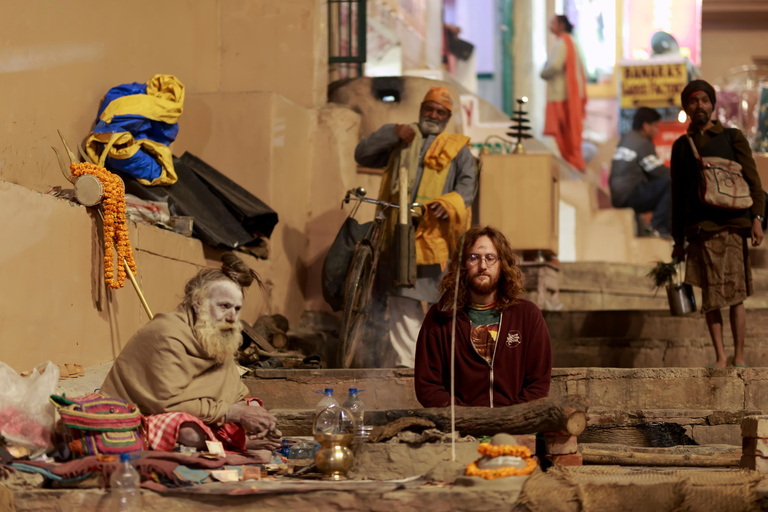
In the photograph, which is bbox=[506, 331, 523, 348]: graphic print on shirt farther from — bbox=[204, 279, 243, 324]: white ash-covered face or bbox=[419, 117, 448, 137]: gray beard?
bbox=[419, 117, 448, 137]: gray beard

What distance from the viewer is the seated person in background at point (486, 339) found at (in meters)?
4.88

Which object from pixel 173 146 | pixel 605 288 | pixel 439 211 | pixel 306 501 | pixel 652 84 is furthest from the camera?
pixel 652 84

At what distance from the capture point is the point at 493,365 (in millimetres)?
4879

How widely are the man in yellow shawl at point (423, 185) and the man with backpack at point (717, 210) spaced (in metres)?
1.67

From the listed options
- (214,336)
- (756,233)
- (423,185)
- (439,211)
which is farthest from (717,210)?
(214,336)

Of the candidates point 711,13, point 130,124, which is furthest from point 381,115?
point 711,13

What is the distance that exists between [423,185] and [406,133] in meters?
0.41

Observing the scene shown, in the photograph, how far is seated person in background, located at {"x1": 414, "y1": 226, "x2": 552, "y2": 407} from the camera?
192 inches

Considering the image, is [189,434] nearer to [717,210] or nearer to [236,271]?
[236,271]

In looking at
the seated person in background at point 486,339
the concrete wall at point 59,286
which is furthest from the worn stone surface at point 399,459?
the concrete wall at point 59,286

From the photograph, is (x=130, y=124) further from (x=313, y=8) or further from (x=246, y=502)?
(x=246, y=502)

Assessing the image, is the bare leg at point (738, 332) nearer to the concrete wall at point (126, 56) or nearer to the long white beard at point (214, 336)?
the long white beard at point (214, 336)

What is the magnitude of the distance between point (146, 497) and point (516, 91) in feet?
52.7

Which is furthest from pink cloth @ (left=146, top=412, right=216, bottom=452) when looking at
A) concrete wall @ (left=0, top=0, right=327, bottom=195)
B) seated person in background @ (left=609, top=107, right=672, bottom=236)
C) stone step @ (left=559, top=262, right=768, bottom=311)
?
seated person in background @ (left=609, top=107, right=672, bottom=236)
